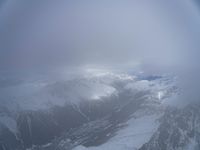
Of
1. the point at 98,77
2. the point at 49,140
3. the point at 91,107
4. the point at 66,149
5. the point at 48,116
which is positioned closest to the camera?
the point at 66,149

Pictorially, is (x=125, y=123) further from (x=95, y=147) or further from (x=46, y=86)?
(x=46, y=86)

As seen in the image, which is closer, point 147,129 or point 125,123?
point 147,129

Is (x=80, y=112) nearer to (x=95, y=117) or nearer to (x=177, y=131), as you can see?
(x=95, y=117)

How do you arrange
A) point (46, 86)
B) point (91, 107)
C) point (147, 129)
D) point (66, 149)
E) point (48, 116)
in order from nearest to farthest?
point (66, 149)
point (147, 129)
point (48, 116)
point (91, 107)
point (46, 86)

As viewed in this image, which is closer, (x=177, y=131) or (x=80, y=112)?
(x=177, y=131)

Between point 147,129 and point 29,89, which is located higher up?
point 29,89

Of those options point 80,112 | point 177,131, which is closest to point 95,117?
point 80,112

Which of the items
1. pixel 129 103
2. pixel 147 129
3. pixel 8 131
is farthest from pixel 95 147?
pixel 129 103

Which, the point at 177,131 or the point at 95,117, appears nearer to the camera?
the point at 177,131
